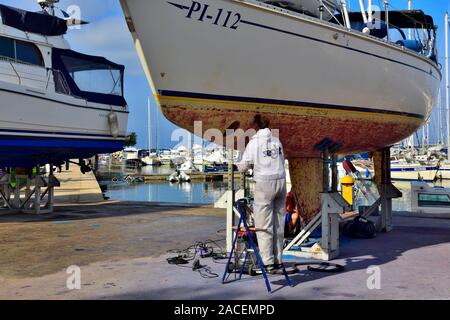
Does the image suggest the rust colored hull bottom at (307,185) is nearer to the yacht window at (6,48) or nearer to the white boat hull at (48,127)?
the white boat hull at (48,127)

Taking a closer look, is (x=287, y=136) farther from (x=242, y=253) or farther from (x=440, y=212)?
(x=440, y=212)

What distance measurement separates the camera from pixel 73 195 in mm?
16984

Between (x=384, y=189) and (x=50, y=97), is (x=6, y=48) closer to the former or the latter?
(x=50, y=97)

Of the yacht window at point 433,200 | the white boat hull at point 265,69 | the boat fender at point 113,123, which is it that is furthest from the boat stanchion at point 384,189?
the boat fender at point 113,123

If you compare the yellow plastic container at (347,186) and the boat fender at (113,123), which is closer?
the yellow plastic container at (347,186)

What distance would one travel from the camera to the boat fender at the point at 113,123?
586 inches

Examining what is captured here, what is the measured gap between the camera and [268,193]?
5297mm

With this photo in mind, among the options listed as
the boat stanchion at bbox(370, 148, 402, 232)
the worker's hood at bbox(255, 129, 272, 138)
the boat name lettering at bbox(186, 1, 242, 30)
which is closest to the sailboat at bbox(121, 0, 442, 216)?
the boat name lettering at bbox(186, 1, 242, 30)

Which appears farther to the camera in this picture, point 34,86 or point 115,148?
point 115,148

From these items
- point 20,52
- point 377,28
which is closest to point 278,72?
point 377,28

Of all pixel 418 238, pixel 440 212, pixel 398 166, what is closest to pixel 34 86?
pixel 418 238

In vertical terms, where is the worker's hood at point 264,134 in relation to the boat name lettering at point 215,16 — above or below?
below

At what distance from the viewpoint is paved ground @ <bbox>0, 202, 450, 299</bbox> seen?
16.1 ft

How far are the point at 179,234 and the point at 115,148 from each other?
700cm
